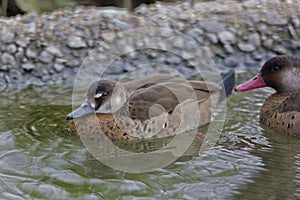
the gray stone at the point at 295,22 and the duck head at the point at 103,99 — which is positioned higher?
the gray stone at the point at 295,22

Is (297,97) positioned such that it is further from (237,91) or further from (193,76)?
(193,76)

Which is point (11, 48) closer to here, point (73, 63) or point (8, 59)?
point (8, 59)

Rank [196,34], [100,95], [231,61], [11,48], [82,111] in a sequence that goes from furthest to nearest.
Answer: [196,34], [231,61], [11,48], [100,95], [82,111]

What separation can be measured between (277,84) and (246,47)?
1.69m

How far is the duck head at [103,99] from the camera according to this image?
5863mm

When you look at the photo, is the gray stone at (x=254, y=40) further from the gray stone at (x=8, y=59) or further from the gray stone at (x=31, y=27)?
the gray stone at (x=8, y=59)

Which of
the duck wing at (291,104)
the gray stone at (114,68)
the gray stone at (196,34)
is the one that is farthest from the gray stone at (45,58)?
the duck wing at (291,104)

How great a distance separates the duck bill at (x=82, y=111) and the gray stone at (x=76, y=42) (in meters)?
2.28

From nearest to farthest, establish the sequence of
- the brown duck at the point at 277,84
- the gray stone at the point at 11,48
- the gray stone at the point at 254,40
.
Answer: the brown duck at the point at 277,84 → the gray stone at the point at 11,48 → the gray stone at the point at 254,40

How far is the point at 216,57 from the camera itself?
27.3ft

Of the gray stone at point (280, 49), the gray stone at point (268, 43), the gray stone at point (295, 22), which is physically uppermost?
the gray stone at point (295, 22)

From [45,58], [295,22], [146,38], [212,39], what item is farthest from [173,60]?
[295,22]

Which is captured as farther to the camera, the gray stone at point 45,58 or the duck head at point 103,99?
the gray stone at point 45,58

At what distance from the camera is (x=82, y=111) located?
5785 millimetres
